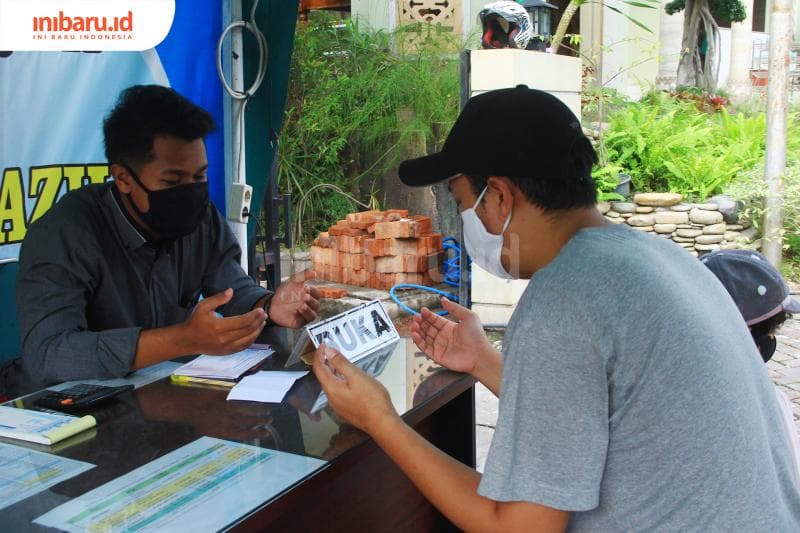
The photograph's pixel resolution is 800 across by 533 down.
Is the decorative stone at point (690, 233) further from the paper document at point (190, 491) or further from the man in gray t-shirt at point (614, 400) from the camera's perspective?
the paper document at point (190, 491)

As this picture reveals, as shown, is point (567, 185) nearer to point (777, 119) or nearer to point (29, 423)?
point (29, 423)

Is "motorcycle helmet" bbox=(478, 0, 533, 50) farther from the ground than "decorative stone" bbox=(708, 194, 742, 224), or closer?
farther from the ground

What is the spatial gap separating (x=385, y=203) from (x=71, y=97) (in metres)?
5.05

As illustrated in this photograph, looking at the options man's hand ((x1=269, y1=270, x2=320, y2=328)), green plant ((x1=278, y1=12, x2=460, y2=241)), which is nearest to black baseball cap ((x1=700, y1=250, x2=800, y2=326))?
man's hand ((x1=269, y1=270, x2=320, y2=328))

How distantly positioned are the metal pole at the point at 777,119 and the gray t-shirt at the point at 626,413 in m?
6.78

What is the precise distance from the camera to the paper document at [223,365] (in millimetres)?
2068

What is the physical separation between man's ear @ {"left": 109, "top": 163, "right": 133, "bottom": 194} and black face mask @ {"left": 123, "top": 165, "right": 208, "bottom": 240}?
0.6 inches

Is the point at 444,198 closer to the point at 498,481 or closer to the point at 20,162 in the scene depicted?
the point at 20,162

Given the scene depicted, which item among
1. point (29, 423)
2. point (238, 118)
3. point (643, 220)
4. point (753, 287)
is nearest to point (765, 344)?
point (753, 287)

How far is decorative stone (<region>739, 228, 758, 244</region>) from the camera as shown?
7256 millimetres

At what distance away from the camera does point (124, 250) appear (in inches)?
95.2

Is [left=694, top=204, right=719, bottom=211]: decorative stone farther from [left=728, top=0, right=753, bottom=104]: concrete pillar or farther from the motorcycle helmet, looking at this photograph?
[left=728, top=0, right=753, bottom=104]: concrete pillar

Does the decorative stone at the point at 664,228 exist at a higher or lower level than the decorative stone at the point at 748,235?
higher

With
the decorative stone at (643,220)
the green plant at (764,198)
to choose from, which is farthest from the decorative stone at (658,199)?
the green plant at (764,198)
